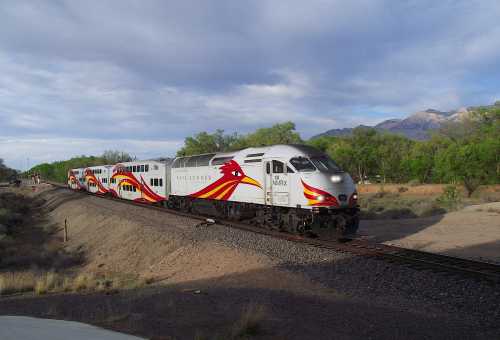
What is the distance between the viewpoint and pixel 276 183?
15992 mm

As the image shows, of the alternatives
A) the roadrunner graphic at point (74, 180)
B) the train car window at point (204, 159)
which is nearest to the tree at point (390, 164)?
the roadrunner graphic at point (74, 180)

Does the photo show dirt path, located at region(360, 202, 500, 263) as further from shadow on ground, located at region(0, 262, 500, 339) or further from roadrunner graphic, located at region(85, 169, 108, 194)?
roadrunner graphic, located at region(85, 169, 108, 194)

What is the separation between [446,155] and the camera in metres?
46.1

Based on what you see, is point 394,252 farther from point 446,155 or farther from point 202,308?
point 446,155

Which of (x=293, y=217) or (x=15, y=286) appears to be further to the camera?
(x=293, y=217)

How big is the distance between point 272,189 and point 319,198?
2.55 metres

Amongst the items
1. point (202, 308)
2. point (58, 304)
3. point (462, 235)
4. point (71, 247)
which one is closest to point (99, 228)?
point (71, 247)

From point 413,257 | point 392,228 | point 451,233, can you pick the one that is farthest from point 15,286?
point 451,233

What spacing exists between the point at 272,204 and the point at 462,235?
8.83m

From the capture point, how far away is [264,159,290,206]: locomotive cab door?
15.5 meters

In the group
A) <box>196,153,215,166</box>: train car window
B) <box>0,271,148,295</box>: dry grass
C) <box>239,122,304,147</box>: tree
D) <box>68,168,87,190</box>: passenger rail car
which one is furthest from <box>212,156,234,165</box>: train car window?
<box>239,122,304,147</box>: tree

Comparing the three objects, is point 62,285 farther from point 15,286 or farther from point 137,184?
point 137,184

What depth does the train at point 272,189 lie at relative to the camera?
14.6m

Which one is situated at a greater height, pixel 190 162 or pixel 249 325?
pixel 190 162
